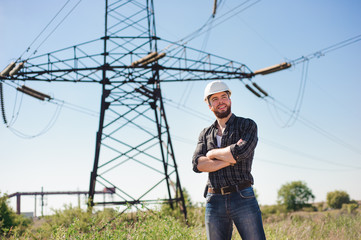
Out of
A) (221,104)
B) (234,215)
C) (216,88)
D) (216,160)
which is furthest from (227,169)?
(216,88)

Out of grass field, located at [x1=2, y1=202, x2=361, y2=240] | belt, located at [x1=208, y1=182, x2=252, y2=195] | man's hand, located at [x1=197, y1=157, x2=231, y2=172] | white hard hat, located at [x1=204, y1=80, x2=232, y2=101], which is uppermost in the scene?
white hard hat, located at [x1=204, y1=80, x2=232, y2=101]

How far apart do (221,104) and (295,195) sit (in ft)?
189

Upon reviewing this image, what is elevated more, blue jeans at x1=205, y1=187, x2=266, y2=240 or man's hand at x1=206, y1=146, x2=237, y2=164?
man's hand at x1=206, y1=146, x2=237, y2=164

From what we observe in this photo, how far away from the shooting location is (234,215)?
130 inches

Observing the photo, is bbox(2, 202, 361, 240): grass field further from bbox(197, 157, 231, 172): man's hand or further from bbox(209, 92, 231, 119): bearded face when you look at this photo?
bbox(209, 92, 231, 119): bearded face

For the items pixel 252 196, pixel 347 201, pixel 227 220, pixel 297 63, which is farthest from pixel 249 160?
pixel 347 201

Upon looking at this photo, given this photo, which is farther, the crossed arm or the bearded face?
the bearded face

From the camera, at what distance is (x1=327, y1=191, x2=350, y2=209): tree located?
50469mm

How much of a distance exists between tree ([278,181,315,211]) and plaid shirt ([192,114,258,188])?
183ft

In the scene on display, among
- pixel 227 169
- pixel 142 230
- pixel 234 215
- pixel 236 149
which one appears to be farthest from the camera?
pixel 142 230

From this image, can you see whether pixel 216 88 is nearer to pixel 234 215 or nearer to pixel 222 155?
pixel 222 155

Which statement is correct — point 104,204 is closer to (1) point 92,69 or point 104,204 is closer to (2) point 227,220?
(1) point 92,69

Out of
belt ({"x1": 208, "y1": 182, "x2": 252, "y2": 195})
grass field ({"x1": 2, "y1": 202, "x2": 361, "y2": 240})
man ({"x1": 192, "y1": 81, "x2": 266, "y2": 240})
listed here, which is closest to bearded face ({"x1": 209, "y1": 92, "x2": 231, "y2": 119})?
man ({"x1": 192, "y1": 81, "x2": 266, "y2": 240})

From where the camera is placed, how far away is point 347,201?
5150cm
